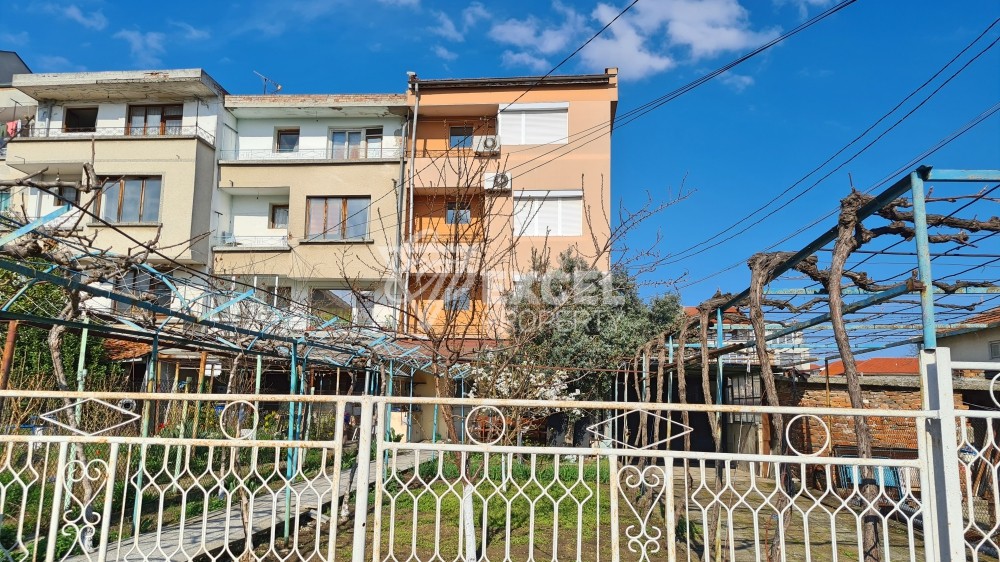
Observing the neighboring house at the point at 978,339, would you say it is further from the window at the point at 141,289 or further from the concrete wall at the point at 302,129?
the concrete wall at the point at 302,129

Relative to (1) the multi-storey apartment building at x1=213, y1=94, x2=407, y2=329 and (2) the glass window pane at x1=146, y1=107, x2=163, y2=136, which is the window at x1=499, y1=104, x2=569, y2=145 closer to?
(1) the multi-storey apartment building at x1=213, y1=94, x2=407, y2=329

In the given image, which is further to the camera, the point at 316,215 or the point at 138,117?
the point at 138,117

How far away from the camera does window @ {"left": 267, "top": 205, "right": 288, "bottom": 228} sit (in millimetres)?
21219

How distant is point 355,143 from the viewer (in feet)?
70.0

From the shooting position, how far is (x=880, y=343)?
14.1 meters

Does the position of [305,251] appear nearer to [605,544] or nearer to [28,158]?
[28,158]

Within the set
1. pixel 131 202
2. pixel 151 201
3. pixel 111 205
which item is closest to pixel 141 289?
pixel 151 201

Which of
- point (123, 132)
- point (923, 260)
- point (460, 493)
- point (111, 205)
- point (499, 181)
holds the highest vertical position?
point (123, 132)

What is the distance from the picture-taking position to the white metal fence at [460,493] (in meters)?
→ 3.88

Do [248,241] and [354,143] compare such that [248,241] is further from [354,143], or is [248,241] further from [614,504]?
[614,504]

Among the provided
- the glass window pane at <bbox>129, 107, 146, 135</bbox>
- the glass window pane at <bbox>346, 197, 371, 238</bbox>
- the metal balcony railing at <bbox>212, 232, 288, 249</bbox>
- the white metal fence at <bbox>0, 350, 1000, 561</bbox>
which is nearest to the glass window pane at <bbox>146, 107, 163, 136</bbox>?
the glass window pane at <bbox>129, 107, 146, 135</bbox>

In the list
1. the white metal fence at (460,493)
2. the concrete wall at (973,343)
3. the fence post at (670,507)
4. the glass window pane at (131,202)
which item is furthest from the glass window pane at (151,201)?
the concrete wall at (973,343)

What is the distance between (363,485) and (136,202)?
18644mm

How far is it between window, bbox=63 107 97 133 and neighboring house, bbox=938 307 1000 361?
23.0 meters
